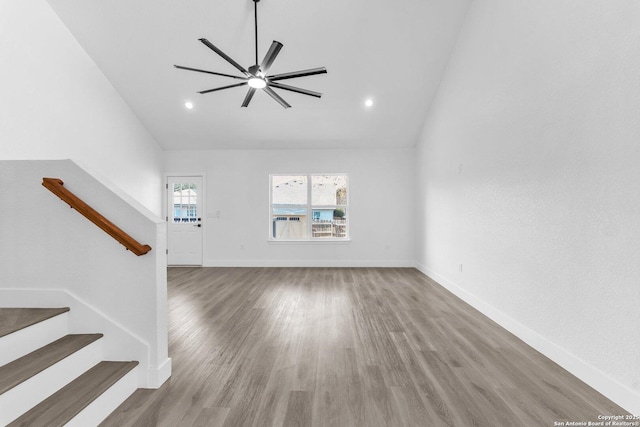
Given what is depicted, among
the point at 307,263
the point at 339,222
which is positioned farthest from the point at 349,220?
the point at 307,263

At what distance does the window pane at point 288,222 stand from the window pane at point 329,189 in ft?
1.50

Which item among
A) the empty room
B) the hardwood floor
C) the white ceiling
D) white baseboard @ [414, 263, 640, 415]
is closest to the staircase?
the empty room

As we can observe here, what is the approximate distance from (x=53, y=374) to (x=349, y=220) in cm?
581

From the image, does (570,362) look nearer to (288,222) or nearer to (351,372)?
(351,372)

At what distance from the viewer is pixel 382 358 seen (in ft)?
8.21

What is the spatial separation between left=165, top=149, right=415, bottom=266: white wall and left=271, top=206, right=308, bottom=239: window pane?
0.23m

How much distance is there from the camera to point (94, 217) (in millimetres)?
1956

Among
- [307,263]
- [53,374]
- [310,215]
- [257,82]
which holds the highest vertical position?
[257,82]

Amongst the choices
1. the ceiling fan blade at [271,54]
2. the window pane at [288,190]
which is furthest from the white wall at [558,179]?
the window pane at [288,190]

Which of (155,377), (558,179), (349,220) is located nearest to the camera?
(155,377)

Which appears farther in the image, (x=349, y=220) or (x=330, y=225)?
(x=330, y=225)

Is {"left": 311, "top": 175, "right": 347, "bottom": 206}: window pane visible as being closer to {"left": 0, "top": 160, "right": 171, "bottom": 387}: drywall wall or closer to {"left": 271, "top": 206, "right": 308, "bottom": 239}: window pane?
{"left": 271, "top": 206, "right": 308, "bottom": 239}: window pane

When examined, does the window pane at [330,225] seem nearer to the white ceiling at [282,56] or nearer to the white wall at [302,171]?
the white wall at [302,171]

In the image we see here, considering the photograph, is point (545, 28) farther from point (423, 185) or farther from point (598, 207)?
point (423, 185)
